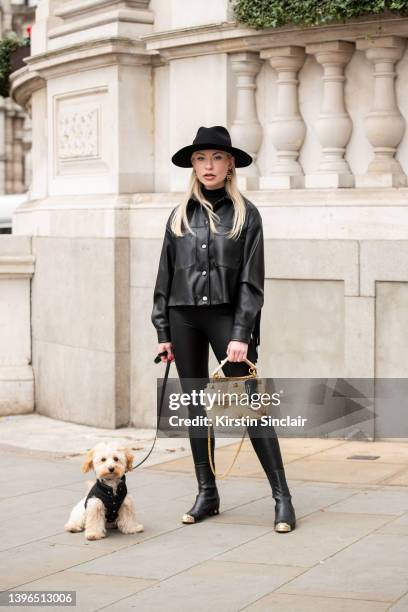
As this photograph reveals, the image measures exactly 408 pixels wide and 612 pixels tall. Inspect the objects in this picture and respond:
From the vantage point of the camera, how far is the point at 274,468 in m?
6.57

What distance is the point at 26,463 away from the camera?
8750 millimetres

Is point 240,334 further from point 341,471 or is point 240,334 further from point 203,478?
point 341,471

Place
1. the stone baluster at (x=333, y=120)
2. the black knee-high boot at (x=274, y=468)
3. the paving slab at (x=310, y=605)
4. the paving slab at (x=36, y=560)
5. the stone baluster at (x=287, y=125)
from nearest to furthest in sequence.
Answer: the paving slab at (x=310, y=605), the paving slab at (x=36, y=560), the black knee-high boot at (x=274, y=468), the stone baluster at (x=333, y=120), the stone baluster at (x=287, y=125)

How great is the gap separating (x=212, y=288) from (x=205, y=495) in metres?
1.13

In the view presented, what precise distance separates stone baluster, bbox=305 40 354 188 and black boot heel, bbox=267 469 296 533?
10.2 feet

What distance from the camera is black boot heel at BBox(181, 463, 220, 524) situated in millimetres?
6781

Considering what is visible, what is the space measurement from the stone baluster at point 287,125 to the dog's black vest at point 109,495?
3554 mm

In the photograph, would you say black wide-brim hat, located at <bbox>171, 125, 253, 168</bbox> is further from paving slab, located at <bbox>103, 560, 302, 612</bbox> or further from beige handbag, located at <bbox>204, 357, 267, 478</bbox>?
paving slab, located at <bbox>103, 560, 302, 612</bbox>

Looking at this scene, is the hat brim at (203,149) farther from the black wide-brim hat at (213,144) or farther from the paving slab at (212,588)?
the paving slab at (212,588)

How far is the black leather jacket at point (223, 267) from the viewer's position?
650 centimetres

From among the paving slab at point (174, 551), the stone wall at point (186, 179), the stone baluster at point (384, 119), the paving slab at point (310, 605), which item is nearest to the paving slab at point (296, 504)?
the paving slab at point (174, 551)

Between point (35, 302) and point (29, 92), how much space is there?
7.27ft

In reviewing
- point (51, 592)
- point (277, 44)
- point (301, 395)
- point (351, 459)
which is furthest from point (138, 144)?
point (51, 592)

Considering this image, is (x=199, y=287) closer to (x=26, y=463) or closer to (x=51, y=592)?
(x=51, y=592)
